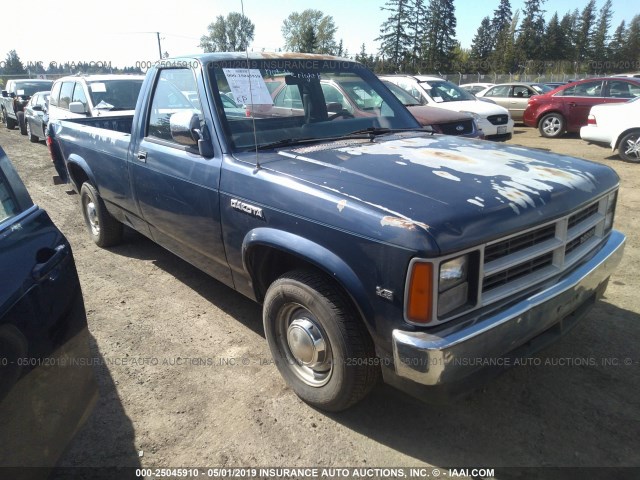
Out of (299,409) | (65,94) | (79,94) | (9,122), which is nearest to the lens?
(299,409)

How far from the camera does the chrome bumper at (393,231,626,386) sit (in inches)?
77.6

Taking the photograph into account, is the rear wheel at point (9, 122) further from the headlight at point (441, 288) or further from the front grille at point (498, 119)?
the headlight at point (441, 288)

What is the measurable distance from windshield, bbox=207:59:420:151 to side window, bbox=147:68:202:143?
0.86 ft

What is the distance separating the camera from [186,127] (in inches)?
116

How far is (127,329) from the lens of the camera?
11.9 feet

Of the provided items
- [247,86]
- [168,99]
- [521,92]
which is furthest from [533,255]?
[521,92]

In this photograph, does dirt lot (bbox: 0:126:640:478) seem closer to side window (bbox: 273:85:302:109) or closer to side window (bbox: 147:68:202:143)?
side window (bbox: 147:68:202:143)

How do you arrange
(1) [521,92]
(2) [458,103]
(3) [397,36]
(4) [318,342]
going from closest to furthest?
1. (4) [318,342]
2. (2) [458,103]
3. (1) [521,92]
4. (3) [397,36]

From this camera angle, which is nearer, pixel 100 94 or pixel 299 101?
pixel 299 101

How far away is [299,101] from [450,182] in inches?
62.5

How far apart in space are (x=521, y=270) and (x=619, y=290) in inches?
93.6

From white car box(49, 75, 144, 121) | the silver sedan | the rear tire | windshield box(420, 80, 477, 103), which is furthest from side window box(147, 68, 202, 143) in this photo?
the silver sedan

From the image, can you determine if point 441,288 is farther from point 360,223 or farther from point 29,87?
point 29,87

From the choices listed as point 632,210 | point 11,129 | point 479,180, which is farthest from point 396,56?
point 479,180
